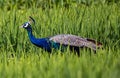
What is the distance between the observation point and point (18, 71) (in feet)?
11.6

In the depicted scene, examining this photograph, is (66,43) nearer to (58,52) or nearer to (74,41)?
(74,41)

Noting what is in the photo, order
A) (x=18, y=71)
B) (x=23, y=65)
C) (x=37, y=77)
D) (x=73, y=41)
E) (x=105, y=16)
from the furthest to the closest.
Answer: (x=105, y=16) → (x=73, y=41) → (x=23, y=65) → (x=18, y=71) → (x=37, y=77)

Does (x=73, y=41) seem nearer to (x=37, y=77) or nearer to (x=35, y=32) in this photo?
(x=35, y=32)

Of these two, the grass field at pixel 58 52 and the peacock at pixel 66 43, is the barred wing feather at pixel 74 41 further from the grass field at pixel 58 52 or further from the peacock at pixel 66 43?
the grass field at pixel 58 52

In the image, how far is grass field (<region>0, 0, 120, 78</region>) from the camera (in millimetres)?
3334

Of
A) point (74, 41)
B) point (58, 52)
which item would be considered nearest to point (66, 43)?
point (74, 41)

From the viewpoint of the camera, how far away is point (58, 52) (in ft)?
14.3

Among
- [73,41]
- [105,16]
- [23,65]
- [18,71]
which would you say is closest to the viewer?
[18,71]

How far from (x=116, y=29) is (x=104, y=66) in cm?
239

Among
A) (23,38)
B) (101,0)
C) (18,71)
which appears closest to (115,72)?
(18,71)

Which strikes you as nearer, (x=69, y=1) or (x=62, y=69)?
(x=62, y=69)

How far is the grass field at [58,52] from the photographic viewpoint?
3334 millimetres

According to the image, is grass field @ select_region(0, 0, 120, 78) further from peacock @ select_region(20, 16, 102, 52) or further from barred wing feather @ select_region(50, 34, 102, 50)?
barred wing feather @ select_region(50, 34, 102, 50)

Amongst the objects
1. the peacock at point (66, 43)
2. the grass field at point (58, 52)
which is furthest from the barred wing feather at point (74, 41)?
the grass field at point (58, 52)
